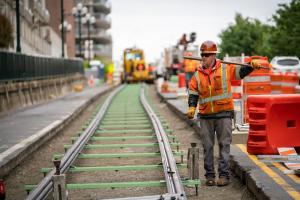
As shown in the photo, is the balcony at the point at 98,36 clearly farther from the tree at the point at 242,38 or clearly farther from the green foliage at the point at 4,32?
the green foliage at the point at 4,32

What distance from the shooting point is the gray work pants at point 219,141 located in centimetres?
981

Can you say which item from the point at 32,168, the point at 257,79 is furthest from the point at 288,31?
the point at 32,168

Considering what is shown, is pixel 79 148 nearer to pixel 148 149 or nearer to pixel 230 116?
pixel 148 149

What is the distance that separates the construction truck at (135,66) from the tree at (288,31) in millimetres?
22564

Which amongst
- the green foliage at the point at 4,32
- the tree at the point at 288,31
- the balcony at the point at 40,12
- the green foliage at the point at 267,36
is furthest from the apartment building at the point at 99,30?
the green foliage at the point at 4,32

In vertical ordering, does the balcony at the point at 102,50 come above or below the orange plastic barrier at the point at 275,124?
above

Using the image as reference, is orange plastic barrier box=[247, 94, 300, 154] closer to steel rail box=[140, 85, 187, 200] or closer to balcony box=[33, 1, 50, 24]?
steel rail box=[140, 85, 187, 200]

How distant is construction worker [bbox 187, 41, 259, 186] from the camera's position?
381 inches

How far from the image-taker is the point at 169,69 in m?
85.1

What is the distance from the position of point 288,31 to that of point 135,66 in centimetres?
2532

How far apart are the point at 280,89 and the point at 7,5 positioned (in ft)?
92.6

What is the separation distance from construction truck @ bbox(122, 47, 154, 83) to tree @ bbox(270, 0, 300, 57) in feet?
74.0

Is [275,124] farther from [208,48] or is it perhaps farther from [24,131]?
[24,131]

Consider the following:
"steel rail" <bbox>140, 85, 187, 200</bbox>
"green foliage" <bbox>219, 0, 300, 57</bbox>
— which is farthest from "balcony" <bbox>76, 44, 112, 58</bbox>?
"steel rail" <bbox>140, 85, 187, 200</bbox>
